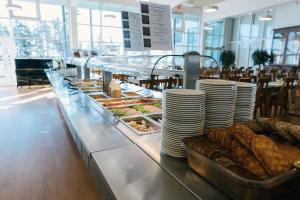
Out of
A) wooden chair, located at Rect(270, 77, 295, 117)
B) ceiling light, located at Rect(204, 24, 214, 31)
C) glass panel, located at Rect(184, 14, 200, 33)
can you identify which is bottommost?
wooden chair, located at Rect(270, 77, 295, 117)

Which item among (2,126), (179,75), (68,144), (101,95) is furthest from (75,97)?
(2,126)

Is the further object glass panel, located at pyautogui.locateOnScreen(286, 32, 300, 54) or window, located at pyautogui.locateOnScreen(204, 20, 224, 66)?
window, located at pyautogui.locateOnScreen(204, 20, 224, 66)

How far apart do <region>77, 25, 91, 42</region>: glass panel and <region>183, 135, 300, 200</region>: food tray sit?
946 centimetres

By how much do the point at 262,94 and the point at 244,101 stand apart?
127 inches

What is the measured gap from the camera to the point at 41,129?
324 cm

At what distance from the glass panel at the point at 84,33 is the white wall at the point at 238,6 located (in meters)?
5.67

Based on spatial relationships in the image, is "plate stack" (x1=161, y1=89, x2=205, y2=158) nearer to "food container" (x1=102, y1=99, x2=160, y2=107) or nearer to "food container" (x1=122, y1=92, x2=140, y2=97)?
"food container" (x1=102, y1=99, x2=160, y2=107)

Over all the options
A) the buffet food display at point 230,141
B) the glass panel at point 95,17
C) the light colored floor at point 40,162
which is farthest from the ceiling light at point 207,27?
the buffet food display at point 230,141

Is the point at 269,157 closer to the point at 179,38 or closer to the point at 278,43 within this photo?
the point at 278,43

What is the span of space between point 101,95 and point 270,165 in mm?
2071

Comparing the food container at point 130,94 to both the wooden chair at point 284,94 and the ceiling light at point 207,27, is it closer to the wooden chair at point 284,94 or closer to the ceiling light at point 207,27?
the wooden chair at point 284,94

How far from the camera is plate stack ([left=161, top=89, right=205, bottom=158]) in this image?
0.86 meters

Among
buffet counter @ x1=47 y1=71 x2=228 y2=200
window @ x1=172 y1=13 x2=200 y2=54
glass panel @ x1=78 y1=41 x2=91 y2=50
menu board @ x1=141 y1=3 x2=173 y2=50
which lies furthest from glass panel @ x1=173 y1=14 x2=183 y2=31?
buffet counter @ x1=47 y1=71 x2=228 y2=200

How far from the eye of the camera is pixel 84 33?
30.4 ft
